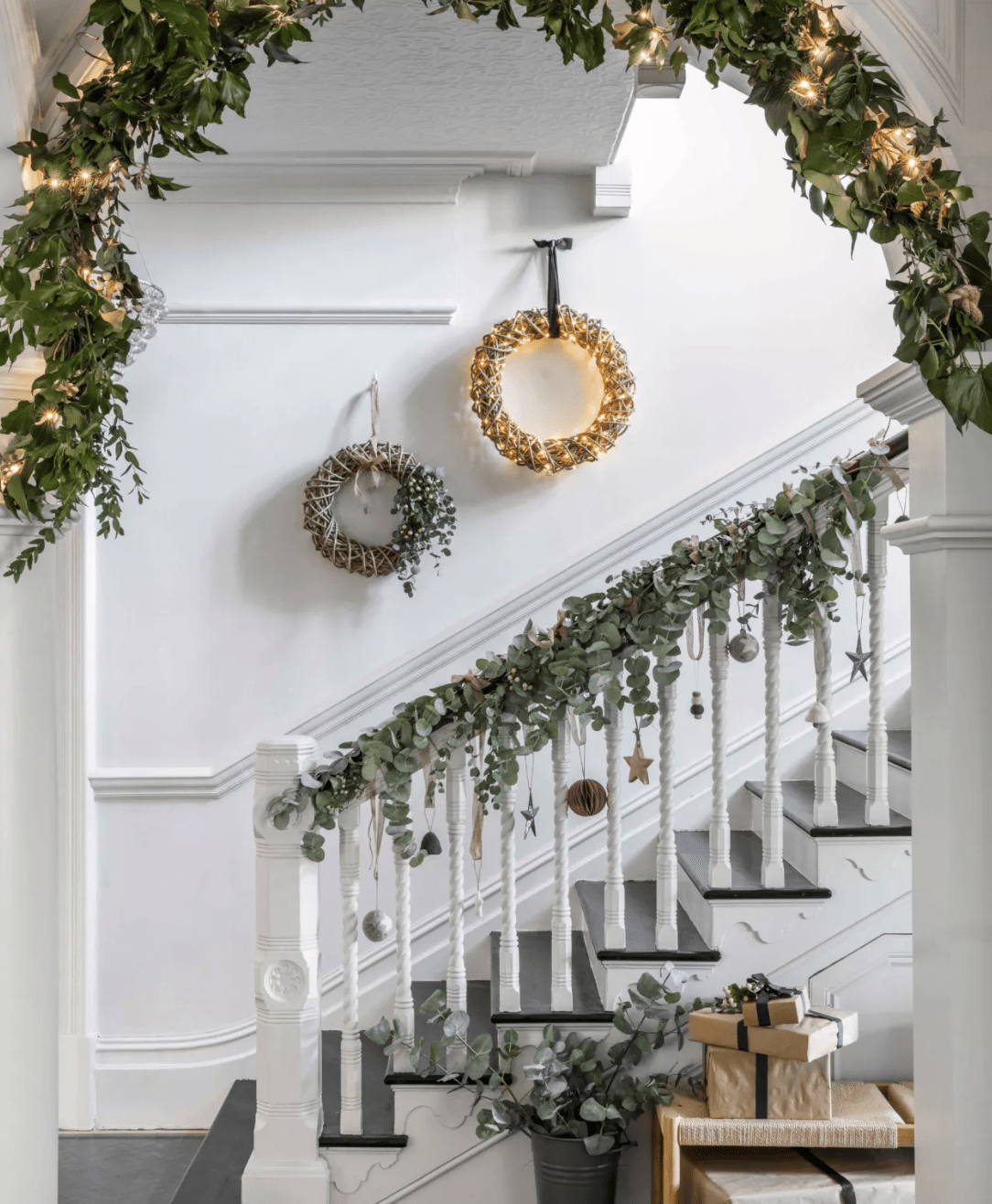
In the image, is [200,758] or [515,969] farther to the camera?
[200,758]

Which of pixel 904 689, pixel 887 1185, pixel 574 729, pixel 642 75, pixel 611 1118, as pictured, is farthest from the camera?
pixel 904 689

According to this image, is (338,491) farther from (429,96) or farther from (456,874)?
(456,874)

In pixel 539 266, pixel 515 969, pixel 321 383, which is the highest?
pixel 539 266

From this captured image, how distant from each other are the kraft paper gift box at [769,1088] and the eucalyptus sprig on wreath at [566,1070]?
0.47 feet

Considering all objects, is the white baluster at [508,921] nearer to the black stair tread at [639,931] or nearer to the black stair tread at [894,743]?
the black stair tread at [639,931]

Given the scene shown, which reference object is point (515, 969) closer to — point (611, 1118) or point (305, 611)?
point (611, 1118)

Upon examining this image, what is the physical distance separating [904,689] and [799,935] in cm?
124

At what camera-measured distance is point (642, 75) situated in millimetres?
2594

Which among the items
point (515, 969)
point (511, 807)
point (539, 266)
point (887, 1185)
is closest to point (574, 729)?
point (511, 807)

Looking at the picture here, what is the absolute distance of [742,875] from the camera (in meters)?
2.51

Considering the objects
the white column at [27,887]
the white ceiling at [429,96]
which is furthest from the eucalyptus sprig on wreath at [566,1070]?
the white ceiling at [429,96]

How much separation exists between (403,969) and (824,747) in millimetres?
1041

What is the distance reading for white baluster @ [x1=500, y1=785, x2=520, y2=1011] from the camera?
7.73ft

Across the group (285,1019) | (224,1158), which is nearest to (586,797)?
(285,1019)
